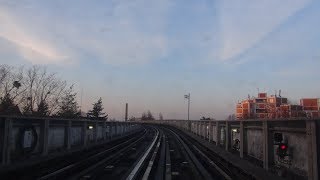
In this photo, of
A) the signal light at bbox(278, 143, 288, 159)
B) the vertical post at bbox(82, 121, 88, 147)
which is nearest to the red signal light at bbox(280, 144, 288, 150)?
the signal light at bbox(278, 143, 288, 159)

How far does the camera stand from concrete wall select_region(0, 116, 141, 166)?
22188 millimetres

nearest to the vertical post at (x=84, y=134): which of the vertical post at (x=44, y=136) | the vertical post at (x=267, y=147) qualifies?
the vertical post at (x=44, y=136)

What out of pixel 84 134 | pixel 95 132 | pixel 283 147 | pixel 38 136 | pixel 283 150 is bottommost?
pixel 283 150

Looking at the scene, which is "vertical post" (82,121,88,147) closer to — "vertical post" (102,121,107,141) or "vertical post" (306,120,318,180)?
"vertical post" (102,121,107,141)

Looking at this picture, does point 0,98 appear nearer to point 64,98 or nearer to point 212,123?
point 64,98

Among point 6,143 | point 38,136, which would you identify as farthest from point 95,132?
point 6,143

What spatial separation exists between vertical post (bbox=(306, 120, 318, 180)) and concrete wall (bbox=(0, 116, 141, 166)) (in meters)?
13.7

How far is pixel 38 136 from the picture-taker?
1075 inches

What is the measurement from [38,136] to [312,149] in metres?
17.3

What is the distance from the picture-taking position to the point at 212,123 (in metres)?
46.2

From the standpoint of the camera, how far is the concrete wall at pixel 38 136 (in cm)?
2219

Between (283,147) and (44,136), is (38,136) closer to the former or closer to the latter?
(44,136)

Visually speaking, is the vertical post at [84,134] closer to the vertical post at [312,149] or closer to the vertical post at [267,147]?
the vertical post at [267,147]

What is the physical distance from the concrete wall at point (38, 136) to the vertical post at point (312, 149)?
13.7 metres
